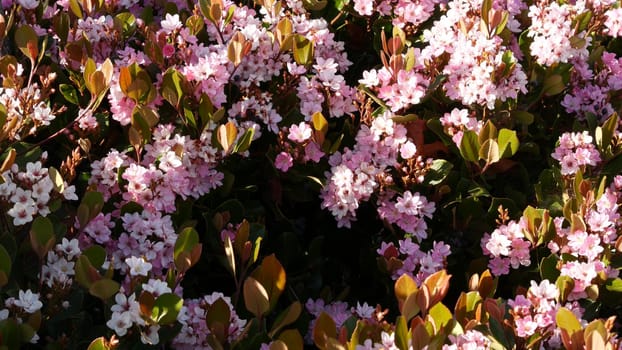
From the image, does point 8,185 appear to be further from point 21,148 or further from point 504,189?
point 504,189

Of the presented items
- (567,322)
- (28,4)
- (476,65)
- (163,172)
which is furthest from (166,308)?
(28,4)

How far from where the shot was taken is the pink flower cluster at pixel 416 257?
2158 mm

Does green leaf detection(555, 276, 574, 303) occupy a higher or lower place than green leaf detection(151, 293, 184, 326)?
lower

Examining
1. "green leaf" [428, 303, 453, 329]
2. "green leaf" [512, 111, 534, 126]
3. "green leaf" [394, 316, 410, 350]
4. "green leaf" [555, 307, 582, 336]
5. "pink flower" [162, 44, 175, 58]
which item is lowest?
"green leaf" [512, 111, 534, 126]

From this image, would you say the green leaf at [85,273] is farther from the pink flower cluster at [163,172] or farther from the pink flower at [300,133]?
the pink flower at [300,133]

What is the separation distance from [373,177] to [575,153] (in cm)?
56

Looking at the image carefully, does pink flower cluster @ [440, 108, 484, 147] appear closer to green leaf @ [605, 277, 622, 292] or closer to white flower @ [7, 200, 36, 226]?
green leaf @ [605, 277, 622, 292]

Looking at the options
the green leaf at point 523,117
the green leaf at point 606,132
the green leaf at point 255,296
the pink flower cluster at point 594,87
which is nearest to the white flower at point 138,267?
the green leaf at point 255,296

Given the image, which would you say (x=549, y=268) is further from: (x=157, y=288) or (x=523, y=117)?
(x=157, y=288)

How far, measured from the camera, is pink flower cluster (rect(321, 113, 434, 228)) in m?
2.20

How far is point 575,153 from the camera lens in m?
2.29

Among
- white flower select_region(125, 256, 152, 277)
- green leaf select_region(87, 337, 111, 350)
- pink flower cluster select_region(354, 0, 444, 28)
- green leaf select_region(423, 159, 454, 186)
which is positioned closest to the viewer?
green leaf select_region(87, 337, 111, 350)

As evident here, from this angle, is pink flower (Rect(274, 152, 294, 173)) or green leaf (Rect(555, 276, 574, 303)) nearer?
green leaf (Rect(555, 276, 574, 303))

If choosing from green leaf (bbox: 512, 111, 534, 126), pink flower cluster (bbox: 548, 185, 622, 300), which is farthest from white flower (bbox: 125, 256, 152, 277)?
green leaf (bbox: 512, 111, 534, 126)
